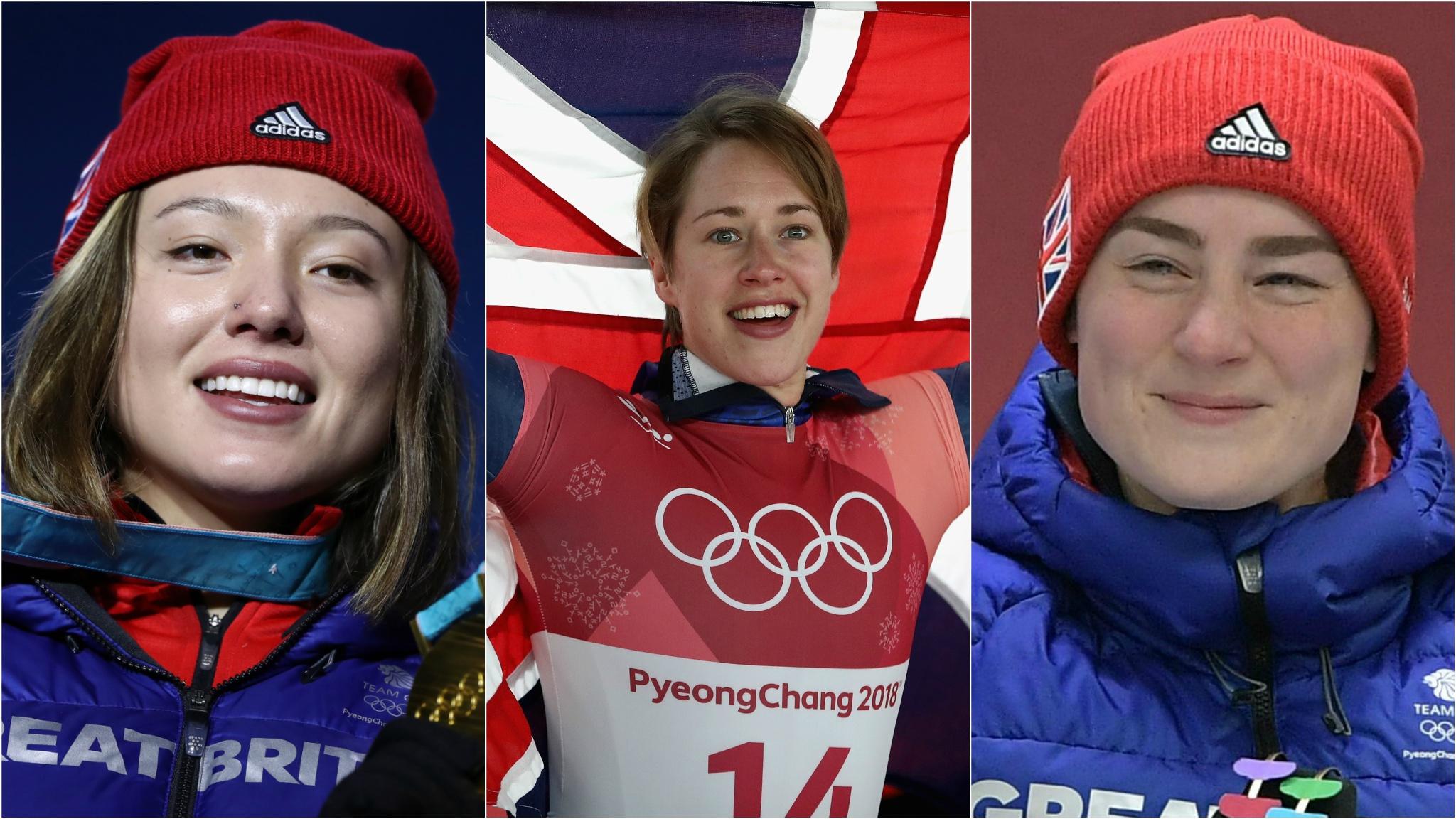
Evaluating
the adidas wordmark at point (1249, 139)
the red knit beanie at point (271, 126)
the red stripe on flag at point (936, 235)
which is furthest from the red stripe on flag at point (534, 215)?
the adidas wordmark at point (1249, 139)

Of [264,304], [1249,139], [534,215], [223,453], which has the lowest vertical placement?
[223,453]

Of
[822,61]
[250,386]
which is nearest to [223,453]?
[250,386]

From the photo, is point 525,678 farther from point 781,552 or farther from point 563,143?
point 563,143

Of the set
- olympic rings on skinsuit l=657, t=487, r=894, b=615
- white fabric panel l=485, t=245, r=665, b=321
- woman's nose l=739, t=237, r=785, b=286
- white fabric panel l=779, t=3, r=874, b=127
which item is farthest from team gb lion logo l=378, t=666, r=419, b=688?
white fabric panel l=779, t=3, r=874, b=127

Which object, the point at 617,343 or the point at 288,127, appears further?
the point at 617,343

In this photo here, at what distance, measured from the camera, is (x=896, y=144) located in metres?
2.49

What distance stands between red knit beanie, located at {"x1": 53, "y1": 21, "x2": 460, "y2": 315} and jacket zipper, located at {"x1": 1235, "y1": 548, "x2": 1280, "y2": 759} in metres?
1.44

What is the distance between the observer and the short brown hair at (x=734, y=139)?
2.39 metres

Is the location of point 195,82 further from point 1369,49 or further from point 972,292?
point 1369,49

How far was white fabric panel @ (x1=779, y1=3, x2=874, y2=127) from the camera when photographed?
8.06 feet

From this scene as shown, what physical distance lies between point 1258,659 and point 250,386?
67.4 inches

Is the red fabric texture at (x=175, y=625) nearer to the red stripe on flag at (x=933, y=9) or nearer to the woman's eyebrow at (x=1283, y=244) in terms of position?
the red stripe on flag at (x=933, y=9)

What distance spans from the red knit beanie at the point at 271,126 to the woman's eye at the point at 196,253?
5.0 inches

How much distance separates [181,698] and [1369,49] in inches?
90.0
